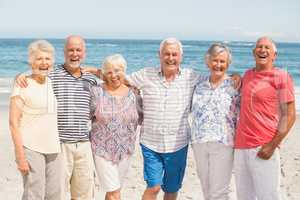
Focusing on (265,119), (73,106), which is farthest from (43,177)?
(265,119)

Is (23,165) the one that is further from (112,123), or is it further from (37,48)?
(37,48)

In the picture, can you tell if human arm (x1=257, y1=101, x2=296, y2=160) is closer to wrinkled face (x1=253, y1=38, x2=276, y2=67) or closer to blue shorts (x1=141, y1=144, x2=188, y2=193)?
wrinkled face (x1=253, y1=38, x2=276, y2=67)

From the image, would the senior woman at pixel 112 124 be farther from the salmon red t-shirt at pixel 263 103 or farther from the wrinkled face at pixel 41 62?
the salmon red t-shirt at pixel 263 103

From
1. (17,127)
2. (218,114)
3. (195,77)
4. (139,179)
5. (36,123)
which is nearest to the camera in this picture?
(17,127)

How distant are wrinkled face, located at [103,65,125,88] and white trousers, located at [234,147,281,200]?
1.31m

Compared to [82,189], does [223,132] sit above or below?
above

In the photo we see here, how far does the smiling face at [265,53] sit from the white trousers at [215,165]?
2.77 ft

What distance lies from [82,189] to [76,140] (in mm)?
537

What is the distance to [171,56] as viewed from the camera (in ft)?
15.3

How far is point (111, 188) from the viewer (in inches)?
181

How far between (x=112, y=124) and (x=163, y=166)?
0.74m

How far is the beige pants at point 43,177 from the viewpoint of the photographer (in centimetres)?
421

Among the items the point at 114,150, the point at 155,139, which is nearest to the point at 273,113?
the point at 155,139

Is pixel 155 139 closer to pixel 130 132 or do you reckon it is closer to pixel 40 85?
pixel 130 132
